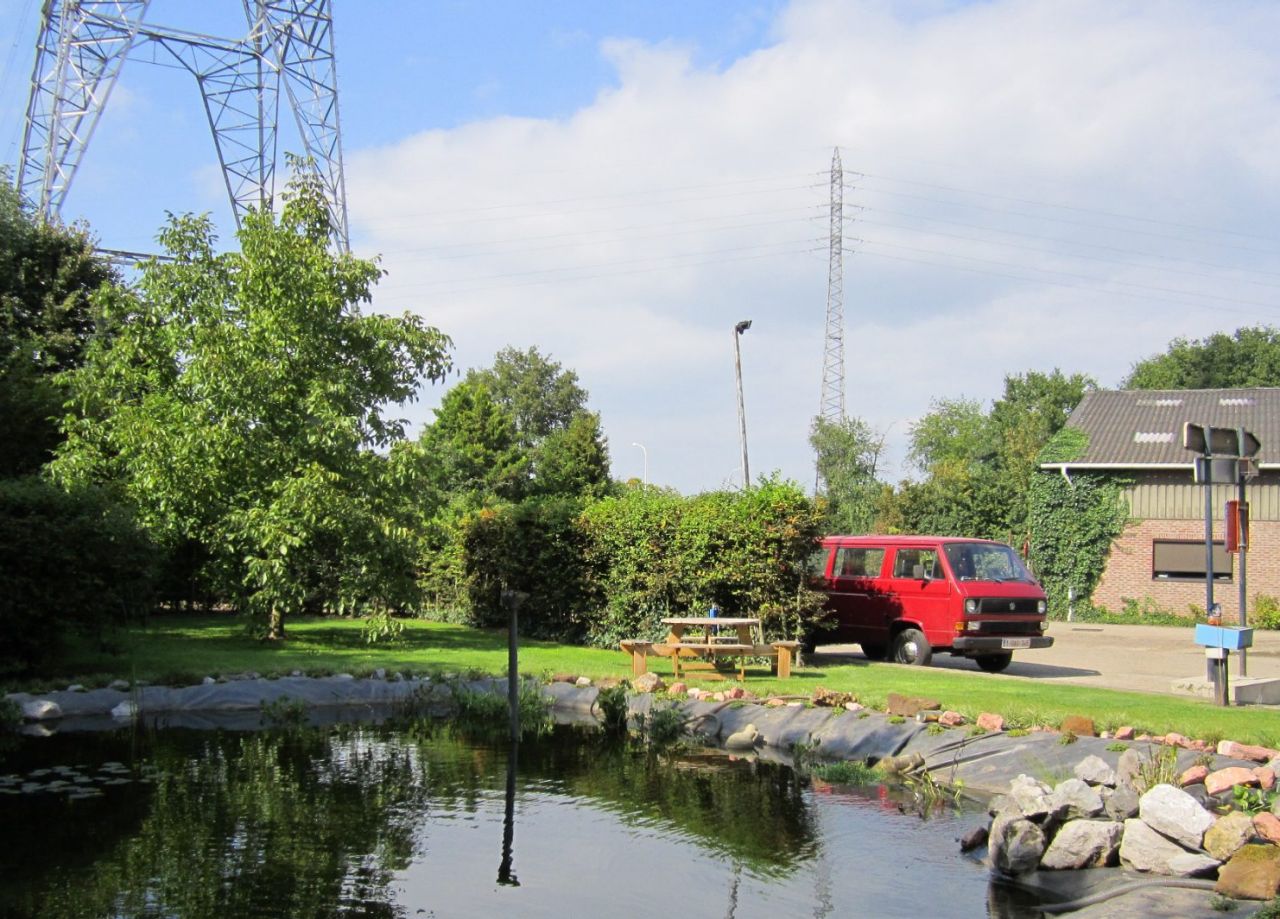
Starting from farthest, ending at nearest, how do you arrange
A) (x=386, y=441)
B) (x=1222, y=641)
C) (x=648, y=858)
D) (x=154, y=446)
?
(x=386, y=441) < (x=154, y=446) < (x=1222, y=641) < (x=648, y=858)

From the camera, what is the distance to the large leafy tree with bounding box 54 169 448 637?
57.8 feet

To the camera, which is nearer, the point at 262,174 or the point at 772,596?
the point at 772,596

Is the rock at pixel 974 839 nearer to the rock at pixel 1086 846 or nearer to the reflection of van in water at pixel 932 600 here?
the rock at pixel 1086 846

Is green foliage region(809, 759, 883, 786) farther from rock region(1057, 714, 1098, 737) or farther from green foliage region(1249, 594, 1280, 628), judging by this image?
green foliage region(1249, 594, 1280, 628)

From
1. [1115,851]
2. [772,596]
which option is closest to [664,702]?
[772,596]

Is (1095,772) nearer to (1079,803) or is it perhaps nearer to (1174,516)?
(1079,803)

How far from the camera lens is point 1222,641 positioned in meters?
11.8

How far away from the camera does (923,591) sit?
18.1 metres

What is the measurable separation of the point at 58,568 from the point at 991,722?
36.2ft

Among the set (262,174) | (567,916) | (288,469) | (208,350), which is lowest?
(567,916)

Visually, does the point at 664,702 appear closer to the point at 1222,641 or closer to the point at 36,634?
the point at 1222,641

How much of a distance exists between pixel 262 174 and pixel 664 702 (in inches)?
1116

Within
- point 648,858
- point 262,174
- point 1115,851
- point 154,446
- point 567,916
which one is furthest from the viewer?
point 262,174

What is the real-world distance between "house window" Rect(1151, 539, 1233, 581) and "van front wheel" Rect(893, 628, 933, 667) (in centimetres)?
1538
